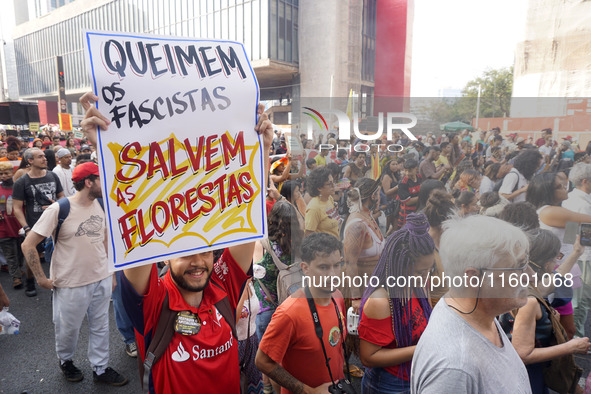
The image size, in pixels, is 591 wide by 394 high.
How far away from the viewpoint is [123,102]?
1.46 meters

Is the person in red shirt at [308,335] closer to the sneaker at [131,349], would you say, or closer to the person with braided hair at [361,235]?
the person with braided hair at [361,235]

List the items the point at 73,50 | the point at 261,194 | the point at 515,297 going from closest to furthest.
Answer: the point at 515,297 → the point at 261,194 → the point at 73,50

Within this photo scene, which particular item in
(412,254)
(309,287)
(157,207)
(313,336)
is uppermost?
(157,207)

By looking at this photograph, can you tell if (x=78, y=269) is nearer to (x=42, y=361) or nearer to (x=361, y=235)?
(x=42, y=361)

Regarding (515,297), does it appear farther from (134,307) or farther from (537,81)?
(537,81)

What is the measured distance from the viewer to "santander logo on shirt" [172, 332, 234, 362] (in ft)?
5.64

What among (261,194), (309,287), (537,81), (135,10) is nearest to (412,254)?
(309,287)

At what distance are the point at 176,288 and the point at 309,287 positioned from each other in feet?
2.19

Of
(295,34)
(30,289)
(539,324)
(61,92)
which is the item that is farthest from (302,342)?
(295,34)

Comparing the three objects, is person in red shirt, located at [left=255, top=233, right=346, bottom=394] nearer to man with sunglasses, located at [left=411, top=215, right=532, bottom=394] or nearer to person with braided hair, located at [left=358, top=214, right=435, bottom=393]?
person with braided hair, located at [left=358, top=214, right=435, bottom=393]

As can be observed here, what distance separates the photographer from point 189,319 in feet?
5.80

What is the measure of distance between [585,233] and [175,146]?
2494 mm

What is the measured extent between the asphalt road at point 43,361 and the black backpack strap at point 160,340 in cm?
186

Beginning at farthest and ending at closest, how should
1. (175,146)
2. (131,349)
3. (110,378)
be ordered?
1. (131,349)
2. (110,378)
3. (175,146)
